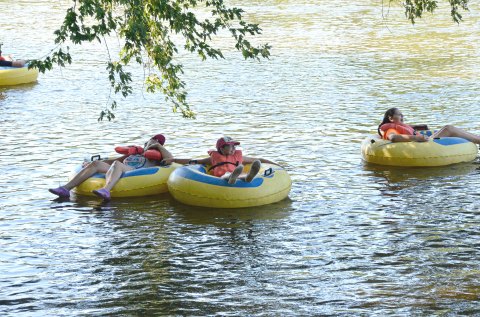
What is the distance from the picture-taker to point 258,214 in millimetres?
10297

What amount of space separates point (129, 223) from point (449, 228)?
11.0ft

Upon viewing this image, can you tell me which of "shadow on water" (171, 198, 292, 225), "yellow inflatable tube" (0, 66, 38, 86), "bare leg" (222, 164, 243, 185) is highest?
"yellow inflatable tube" (0, 66, 38, 86)

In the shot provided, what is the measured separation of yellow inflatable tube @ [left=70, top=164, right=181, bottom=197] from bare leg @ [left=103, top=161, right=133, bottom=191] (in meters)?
0.05

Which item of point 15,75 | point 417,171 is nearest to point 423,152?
point 417,171

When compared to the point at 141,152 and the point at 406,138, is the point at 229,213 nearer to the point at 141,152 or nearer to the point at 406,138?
the point at 141,152

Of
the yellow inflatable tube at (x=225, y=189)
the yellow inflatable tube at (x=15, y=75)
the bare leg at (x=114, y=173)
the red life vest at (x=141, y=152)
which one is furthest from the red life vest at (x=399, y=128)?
the yellow inflatable tube at (x=15, y=75)

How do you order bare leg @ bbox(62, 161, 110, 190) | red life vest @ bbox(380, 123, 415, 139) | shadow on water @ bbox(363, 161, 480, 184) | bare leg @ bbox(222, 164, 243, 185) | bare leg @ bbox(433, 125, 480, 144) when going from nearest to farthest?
bare leg @ bbox(222, 164, 243, 185), bare leg @ bbox(62, 161, 110, 190), shadow on water @ bbox(363, 161, 480, 184), red life vest @ bbox(380, 123, 415, 139), bare leg @ bbox(433, 125, 480, 144)

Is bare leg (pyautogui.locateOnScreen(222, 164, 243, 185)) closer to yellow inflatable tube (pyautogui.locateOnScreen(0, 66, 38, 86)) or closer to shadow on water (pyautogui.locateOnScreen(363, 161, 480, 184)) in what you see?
shadow on water (pyautogui.locateOnScreen(363, 161, 480, 184))

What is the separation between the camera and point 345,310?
726cm

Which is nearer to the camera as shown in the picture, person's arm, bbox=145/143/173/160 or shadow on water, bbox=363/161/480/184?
person's arm, bbox=145/143/173/160

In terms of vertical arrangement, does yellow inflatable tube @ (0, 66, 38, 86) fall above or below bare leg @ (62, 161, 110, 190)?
above

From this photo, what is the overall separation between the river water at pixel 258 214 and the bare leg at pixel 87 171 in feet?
1.01

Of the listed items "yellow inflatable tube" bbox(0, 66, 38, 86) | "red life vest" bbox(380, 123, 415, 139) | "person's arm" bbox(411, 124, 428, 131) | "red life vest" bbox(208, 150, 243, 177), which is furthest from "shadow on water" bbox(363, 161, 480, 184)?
"yellow inflatable tube" bbox(0, 66, 38, 86)

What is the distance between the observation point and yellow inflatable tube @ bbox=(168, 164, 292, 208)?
10.4 metres
